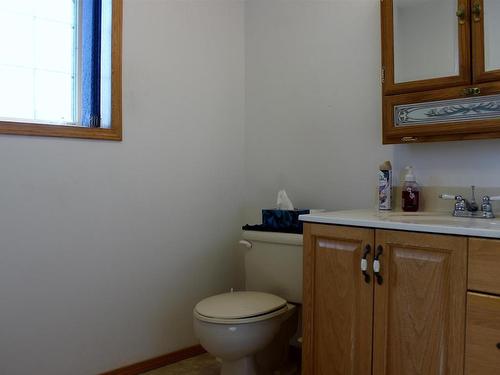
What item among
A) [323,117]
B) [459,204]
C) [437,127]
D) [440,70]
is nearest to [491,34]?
[440,70]

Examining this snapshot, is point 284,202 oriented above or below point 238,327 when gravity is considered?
above

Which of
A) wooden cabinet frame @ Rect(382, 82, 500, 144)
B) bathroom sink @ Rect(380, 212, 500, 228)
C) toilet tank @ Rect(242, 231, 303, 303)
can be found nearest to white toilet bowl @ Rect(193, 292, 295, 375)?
toilet tank @ Rect(242, 231, 303, 303)

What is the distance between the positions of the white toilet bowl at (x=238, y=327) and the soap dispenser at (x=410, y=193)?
2.16 ft

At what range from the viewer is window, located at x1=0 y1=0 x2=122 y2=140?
177cm

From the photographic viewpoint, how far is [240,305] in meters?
1.72

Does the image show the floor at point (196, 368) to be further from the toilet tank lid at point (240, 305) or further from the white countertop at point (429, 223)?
the white countertop at point (429, 223)

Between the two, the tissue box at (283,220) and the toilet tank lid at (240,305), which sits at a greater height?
the tissue box at (283,220)

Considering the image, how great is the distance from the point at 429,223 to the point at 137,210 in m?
1.31

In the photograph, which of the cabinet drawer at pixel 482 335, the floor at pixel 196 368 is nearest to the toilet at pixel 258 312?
the floor at pixel 196 368

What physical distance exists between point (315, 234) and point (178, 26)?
134 cm

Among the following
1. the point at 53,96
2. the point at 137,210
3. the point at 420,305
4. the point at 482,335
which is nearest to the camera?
the point at 482,335

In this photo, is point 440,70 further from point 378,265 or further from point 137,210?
point 137,210

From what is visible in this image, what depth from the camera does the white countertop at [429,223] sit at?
115cm

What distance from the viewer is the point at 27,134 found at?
1.68m
